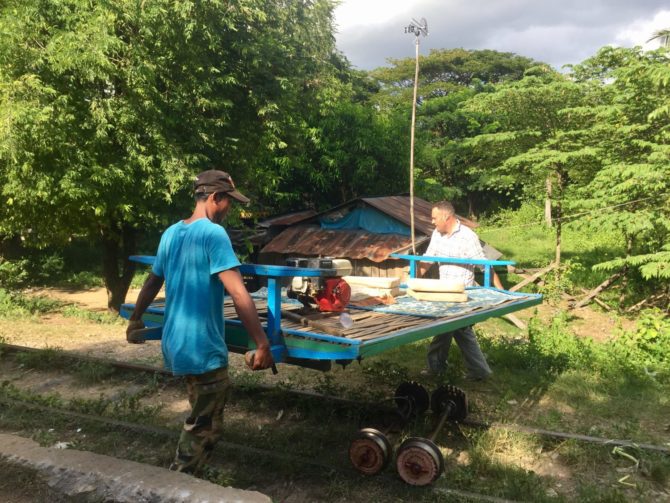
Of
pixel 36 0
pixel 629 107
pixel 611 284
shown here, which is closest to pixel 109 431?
pixel 36 0

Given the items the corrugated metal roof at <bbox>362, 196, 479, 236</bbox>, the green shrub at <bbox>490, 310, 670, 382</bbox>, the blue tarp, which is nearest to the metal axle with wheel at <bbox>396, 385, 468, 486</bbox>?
the green shrub at <bbox>490, 310, 670, 382</bbox>

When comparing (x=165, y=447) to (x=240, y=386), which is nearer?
(x=165, y=447)

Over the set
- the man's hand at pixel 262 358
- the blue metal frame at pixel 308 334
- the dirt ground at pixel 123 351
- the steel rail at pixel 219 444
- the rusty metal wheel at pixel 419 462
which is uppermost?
the blue metal frame at pixel 308 334

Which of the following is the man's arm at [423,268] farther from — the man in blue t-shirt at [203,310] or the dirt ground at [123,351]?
the man in blue t-shirt at [203,310]

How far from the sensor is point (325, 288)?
3.89m

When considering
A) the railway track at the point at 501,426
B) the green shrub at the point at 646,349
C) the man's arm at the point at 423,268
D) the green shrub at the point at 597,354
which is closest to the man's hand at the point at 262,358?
the railway track at the point at 501,426

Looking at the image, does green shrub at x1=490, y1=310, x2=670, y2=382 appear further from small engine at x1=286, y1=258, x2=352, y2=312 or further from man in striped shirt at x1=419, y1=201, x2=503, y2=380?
small engine at x1=286, y1=258, x2=352, y2=312

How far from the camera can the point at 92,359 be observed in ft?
23.6

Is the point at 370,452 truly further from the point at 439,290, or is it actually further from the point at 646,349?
the point at 646,349

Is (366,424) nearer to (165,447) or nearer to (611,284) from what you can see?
(165,447)

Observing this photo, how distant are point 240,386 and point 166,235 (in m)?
3.12

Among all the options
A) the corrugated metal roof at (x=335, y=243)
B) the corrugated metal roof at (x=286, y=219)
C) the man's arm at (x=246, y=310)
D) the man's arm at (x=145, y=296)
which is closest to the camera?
the man's arm at (x=246, y=310)

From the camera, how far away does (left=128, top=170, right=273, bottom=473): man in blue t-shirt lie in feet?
10.1

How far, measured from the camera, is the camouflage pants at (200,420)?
3.32 metres
